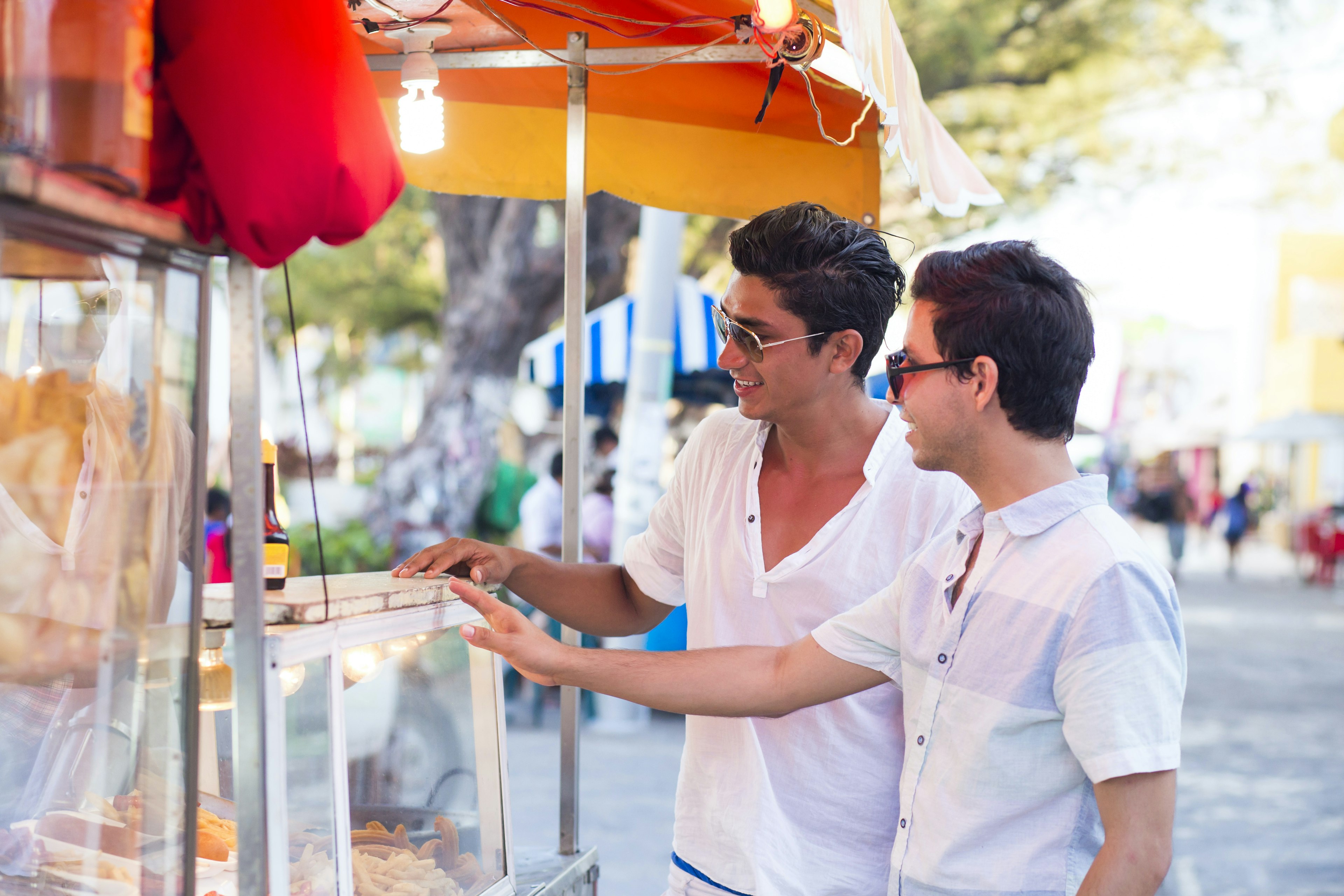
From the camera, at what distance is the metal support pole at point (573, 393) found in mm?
2641

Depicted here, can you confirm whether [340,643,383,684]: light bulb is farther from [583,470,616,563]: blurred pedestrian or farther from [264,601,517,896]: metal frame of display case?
[583,470,616,563]: blurred pedestrian

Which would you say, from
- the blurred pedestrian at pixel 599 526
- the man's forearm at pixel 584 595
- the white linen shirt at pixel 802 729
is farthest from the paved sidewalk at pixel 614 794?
the white linen shirt at pixel 802 729

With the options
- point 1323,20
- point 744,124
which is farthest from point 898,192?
point 744,124

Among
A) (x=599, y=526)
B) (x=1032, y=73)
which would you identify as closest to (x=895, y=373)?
(x=599, y=526)

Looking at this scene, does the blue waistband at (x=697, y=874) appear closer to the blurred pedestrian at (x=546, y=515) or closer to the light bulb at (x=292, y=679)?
the light bulb at (x=292, y=679)

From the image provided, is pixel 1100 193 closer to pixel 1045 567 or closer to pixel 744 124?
pixel 744 124

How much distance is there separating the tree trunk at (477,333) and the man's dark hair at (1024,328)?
8320 millimetres

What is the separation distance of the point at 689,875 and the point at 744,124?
190 cm

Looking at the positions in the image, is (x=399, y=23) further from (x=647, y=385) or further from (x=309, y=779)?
(x=647, y=385)

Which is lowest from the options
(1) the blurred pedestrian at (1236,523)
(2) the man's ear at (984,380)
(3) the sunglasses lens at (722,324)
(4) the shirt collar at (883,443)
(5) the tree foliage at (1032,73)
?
(1) the blurred pedestrian at (1236,523)

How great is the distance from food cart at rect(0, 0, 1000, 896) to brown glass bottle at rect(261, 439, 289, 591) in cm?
4

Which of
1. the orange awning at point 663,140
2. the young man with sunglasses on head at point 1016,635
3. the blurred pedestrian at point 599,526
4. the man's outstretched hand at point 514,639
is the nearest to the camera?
the young man with sunglasses on head at point 1016,635

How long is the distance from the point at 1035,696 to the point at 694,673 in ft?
2.07

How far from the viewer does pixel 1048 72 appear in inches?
477
